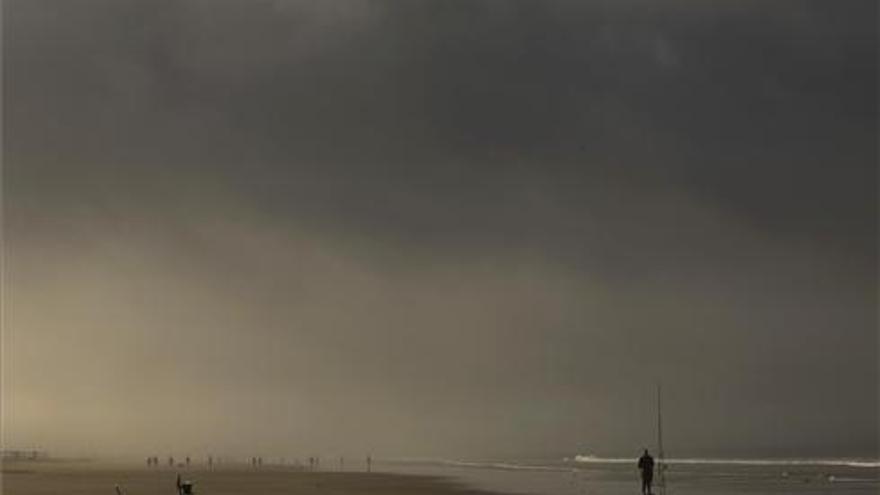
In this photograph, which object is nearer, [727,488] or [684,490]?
[684,490]

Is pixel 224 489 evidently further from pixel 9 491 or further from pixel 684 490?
pixel 684 490

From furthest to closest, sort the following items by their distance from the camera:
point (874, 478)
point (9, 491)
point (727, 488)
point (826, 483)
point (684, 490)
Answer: point (874, 478) → point (826, 483) → point (727, 488) → point (684, 490) → point (9, 491)

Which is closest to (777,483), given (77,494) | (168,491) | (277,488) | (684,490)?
(684,490)

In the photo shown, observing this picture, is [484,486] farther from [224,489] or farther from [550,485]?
[224,489]

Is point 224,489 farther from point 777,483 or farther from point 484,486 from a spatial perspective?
point 777,483

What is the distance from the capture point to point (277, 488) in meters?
54.6

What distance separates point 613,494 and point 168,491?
20.9 m

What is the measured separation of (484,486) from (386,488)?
28.6ft

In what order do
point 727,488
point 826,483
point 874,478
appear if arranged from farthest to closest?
point 874,478 < point 826,483 < point 727,488

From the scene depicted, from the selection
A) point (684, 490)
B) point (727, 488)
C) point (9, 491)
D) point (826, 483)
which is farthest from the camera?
point (826, 483)

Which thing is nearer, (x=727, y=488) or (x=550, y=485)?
(x=727, y=488)

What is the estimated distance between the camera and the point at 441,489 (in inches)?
2240

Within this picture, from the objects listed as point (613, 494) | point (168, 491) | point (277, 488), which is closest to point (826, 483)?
point (613, 494)

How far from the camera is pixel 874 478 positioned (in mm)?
65875
